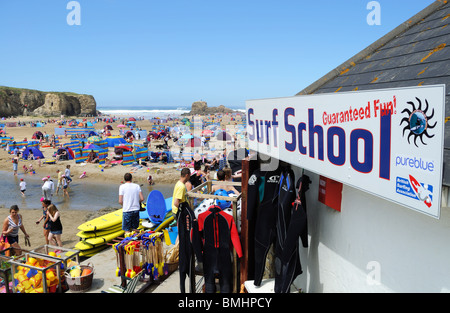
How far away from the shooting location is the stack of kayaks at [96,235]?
322 inches

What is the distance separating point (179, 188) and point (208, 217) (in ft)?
3.81

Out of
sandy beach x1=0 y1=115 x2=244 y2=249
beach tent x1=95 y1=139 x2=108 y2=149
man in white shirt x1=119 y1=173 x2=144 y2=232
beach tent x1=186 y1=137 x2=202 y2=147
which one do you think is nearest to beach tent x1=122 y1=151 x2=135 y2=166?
sandy beach x1=0 y1=115 x2=244 y2=249

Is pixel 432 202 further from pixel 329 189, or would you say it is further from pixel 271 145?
pixel 271 145

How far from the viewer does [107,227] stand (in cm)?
859

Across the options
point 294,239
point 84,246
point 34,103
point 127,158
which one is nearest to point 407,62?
point 294,239

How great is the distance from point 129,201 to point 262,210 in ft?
12.3

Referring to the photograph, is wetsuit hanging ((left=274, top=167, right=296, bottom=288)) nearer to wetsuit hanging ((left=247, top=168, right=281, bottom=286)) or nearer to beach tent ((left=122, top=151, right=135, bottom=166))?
wetsuit hanging ((left=247, top=168, right=281, bottom=286))

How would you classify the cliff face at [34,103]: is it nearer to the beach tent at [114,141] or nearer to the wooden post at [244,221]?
the beach tent at [114,141]

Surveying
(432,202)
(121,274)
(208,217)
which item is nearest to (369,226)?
(432,202)

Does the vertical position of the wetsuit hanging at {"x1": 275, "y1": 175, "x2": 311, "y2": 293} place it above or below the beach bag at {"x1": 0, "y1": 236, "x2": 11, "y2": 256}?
above

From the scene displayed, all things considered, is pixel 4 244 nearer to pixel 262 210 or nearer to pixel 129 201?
pixel 129 201

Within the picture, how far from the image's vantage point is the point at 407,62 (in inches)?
146

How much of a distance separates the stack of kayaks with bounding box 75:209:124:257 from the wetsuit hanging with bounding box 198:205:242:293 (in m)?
4.34

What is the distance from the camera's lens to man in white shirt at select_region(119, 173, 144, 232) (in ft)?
22.8
